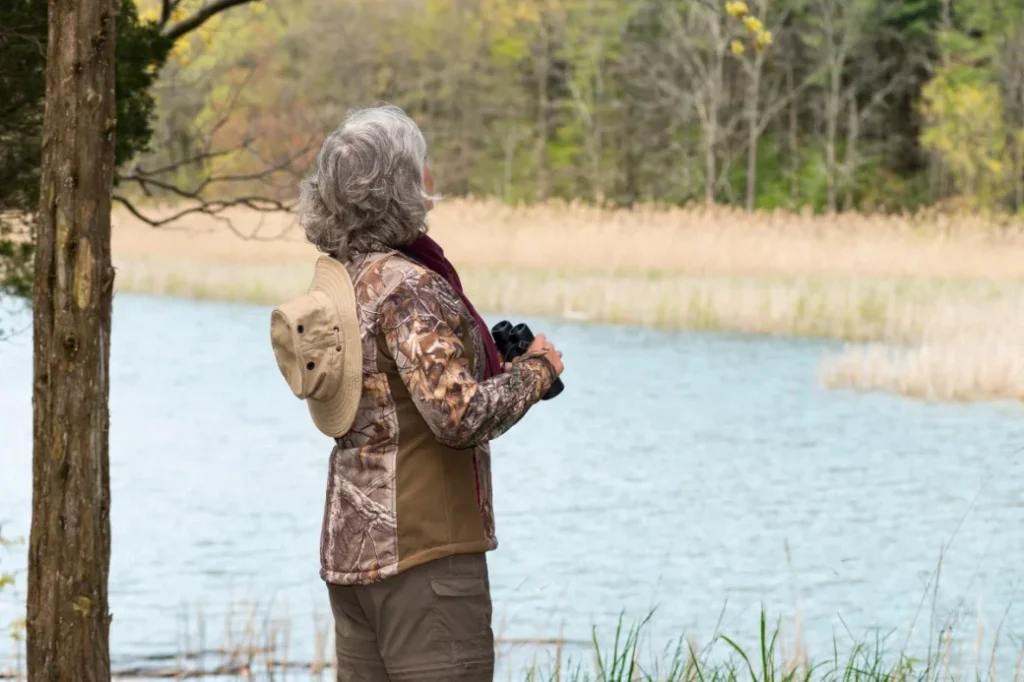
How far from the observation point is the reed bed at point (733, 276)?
17.9m

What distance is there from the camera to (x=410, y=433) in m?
2.85

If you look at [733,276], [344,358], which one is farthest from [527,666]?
[733,276]

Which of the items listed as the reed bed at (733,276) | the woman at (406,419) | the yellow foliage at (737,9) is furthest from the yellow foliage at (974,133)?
the woman at (406,419)

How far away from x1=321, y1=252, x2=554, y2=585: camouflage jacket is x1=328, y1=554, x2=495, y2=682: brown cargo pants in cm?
3

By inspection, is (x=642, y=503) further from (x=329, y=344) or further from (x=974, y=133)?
(x=974, y=133)

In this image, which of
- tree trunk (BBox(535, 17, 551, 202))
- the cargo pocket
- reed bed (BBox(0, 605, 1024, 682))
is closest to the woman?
the cargo pocket

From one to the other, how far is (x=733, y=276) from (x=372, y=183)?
20731 millimetres

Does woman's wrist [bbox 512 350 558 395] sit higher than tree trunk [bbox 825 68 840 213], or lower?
lower

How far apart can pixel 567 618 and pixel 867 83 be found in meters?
40.5

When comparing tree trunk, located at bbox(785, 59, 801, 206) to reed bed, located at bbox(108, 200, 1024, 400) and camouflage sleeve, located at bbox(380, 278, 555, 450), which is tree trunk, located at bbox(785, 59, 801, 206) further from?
camouflage sleeve, located at bbox(380, 278, 555, 450)

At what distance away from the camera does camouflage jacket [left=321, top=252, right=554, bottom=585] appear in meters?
2.77

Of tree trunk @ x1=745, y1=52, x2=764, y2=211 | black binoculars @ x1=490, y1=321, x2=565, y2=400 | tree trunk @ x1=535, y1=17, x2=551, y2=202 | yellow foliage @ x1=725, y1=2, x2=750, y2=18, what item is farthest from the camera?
tree trunk @ x1=535, y1=17, x2=551, y2=202

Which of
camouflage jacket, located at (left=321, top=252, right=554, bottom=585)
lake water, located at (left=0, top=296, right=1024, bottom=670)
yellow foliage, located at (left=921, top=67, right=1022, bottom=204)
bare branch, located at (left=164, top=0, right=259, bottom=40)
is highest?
yellow foliage, located at (left=921, top=67, right=1022, bottom=204)

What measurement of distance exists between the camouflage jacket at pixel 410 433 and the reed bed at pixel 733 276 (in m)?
12.6
